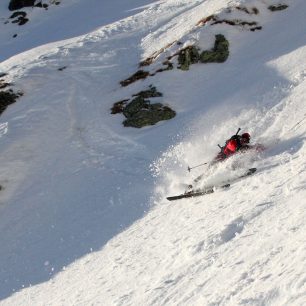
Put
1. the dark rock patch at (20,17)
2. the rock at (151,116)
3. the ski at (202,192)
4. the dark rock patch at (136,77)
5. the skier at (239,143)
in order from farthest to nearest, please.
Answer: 1. the dark rock patch at (20,17)
2. the dark rock patch at (136,77)
3. the rock at (151,116)
4. the skier at (239,143)
5. the ski at (202,192)

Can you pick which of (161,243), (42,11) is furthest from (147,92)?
(42,11)

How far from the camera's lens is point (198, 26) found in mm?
27391

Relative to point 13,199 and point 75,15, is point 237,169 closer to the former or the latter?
point 13,199

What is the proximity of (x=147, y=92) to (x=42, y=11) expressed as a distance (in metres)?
26.5

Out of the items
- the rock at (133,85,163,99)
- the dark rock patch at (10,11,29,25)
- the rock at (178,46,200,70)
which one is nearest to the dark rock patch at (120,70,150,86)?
the rock at (133,85,163,99)

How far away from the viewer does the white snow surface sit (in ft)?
34.3

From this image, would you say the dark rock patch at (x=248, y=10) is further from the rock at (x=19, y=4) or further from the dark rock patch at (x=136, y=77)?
the rock at (x=19, y=4)

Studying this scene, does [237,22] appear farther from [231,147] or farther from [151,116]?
[231,147]

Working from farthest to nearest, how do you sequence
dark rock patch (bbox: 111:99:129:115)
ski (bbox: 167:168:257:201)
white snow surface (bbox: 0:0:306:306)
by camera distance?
dark rock patch (bbox: 111:99:129:115) → ski (bbox: 167:168:257:201) → white snow surface (bbox: 0:0:306:306)

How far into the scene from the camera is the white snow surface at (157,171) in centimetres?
1045

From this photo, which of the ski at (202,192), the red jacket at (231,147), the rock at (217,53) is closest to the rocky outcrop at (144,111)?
the rock at (217,53)

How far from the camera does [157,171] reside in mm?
20250

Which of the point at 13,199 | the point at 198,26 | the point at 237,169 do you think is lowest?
the point at 13,199

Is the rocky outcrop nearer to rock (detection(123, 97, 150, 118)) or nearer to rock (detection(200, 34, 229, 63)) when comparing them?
rock (detection(123, 97, 150, 118))
